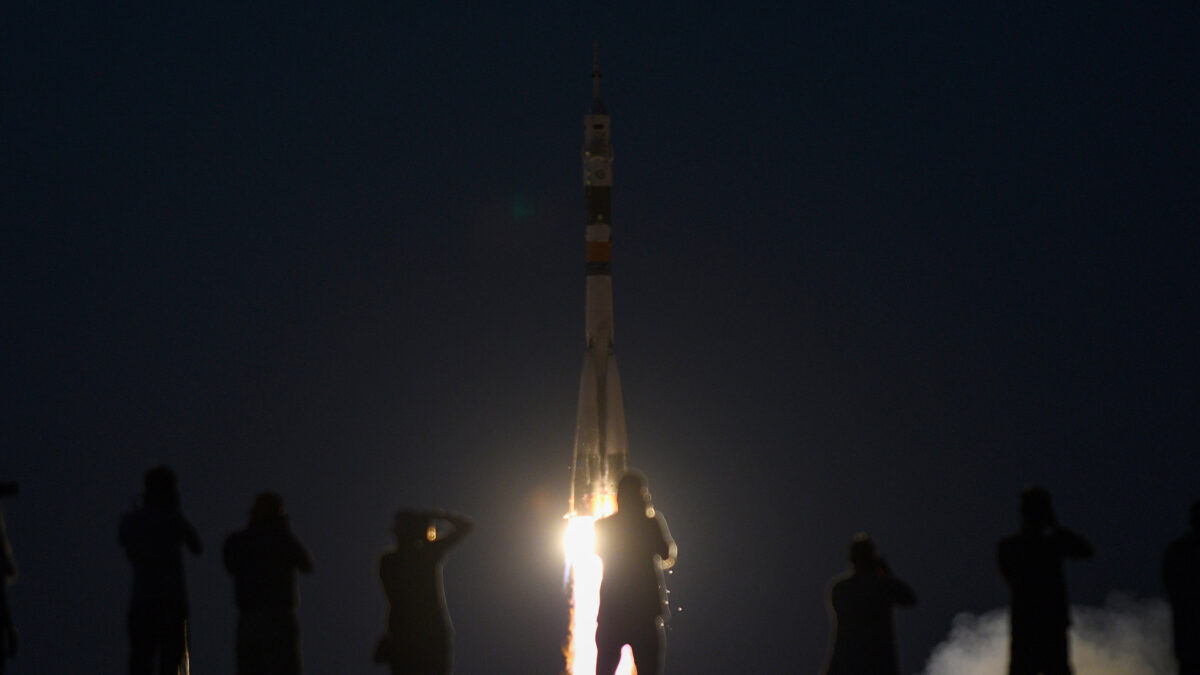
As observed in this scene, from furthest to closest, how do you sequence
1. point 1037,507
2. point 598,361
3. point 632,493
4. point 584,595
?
point 598,361 → point 584,595 → point 632,493 → point 1037,507

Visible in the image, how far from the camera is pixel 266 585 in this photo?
15523 mm

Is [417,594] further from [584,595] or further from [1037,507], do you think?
[584,595]

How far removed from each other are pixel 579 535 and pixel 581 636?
8.60 ft

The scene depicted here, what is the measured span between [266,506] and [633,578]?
10.6ft

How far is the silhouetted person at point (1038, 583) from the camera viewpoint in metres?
15.3

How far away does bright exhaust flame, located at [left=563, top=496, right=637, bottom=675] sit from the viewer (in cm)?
3728

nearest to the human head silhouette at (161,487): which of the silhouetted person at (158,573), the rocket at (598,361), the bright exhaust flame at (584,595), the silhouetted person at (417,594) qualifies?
the silhouetted person at (158,573)

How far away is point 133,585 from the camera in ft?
51.6

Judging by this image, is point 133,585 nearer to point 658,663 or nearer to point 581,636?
point 658,663

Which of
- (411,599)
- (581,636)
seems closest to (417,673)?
(411,599)

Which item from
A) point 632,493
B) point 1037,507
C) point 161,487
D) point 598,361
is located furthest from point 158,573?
point 598,361

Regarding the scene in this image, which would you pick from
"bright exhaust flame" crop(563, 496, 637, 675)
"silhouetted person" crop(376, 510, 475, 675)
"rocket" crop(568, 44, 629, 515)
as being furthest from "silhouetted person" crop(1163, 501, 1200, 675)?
"rocket" crop(568, 44, 629, 515)

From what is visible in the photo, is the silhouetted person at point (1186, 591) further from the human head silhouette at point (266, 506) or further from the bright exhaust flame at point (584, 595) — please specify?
the bright exhaust flame at point (584, 595)

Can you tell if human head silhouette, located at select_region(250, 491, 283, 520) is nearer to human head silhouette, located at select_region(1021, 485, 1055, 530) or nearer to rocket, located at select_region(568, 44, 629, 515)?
human head silhouette, located at select_region(1021, 485, 1055, 530)
